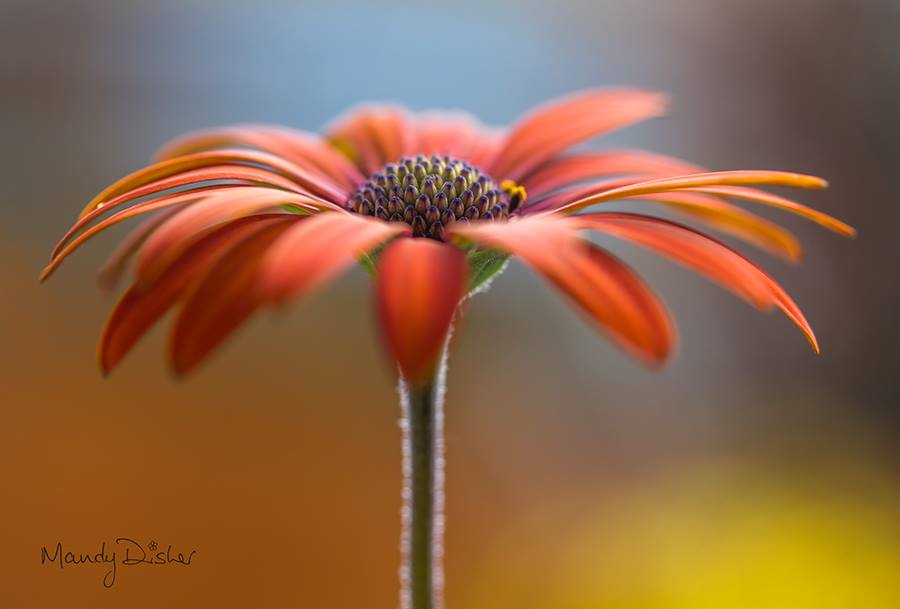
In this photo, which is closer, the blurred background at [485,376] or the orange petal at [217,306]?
the orange petal at [217,306]

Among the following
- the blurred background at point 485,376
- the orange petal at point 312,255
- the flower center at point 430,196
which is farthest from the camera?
the blurred background at point 485,376

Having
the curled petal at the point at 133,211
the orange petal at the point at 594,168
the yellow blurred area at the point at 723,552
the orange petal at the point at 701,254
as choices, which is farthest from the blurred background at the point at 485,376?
the curled petal at the point at 133,211

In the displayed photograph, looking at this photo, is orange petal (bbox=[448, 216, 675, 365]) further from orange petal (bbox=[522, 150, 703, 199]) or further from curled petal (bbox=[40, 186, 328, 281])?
orange petal (bbox=[522, 150, 703, 199])

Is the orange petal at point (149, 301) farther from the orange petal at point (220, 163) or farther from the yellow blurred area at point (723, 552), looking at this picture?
the yellow blurred area at point (723, 552)

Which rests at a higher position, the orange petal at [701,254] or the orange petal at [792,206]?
the orange petal at [792,206]

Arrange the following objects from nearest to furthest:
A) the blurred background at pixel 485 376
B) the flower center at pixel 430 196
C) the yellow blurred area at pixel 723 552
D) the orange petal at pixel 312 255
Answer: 1. the orange petal at pixel 312 255
2. the flower center at pixel 430 196
3. the yellow blurred area at pixel 723 552
4. the blurred background at pixel 485 376

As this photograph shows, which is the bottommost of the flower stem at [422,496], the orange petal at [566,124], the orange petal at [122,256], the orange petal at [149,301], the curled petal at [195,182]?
the flower stem at [422,496]

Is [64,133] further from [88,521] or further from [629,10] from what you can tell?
[629,10]

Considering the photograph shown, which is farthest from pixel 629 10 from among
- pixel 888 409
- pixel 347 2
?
pixel 888 409
